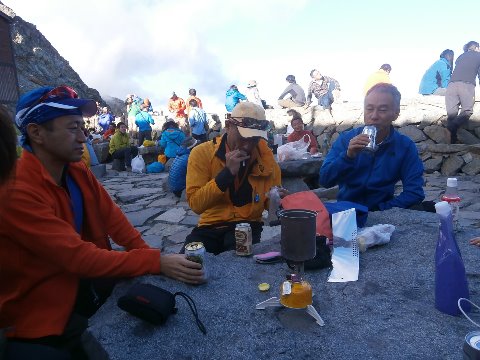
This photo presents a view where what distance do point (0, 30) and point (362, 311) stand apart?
60.2 ft

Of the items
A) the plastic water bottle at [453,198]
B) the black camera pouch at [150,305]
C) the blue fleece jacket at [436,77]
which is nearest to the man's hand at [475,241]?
the plastic water bottle at [453,198]

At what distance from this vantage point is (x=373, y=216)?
3227 mm

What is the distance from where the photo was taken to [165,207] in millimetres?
7270

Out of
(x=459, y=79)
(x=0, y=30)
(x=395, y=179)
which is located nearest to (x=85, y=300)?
(x=395, y=179)

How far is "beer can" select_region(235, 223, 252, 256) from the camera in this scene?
2.57 m

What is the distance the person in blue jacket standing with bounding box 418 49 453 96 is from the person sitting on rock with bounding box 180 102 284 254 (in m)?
9.02

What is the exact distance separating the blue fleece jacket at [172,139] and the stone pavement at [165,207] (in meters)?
0.98

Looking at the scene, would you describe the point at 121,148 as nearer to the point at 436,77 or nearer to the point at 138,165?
the point at 138,165

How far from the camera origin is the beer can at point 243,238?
2.57m

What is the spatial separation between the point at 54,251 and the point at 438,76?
11820 millimetres

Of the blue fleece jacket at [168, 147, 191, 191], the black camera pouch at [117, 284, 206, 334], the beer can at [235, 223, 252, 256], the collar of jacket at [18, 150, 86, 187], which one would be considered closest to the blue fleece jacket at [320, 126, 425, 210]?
the beer can at [235, 223, 252, 256]

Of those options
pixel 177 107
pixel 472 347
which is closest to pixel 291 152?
pixel 472 347

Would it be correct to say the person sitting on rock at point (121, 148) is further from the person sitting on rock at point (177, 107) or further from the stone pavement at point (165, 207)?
the person sitting on rock at point (177, 107)

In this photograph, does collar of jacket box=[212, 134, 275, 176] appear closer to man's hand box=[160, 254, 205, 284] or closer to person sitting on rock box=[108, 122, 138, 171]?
man's hand box=[160, 254, 205, 284]
